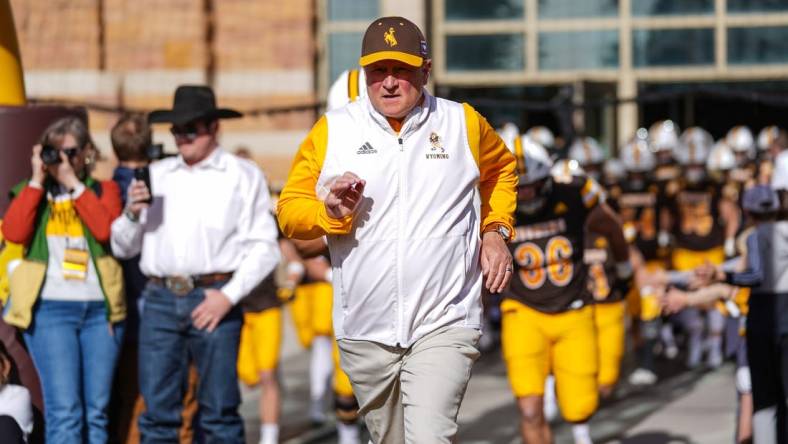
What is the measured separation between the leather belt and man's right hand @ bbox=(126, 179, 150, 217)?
16.2 inches

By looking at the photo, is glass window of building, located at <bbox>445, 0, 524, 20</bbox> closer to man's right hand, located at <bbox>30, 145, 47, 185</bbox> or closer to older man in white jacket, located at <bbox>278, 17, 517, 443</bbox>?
man's right hand, located at <bbox>30, 145, 47, 185</bbox>

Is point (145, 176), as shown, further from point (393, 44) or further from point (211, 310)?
point (393, 44)

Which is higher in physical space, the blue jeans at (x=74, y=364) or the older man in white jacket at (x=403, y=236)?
the older man in white jacket at (x=403, y=236)

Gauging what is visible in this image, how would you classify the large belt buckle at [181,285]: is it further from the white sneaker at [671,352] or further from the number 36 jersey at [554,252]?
the white sneaker at [671,352]

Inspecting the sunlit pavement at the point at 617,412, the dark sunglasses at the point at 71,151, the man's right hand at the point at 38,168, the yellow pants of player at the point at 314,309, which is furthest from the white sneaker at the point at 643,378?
the man's right hand at the point at 38,168

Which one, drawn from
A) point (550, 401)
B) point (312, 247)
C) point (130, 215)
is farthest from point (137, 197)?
point (550, 401)

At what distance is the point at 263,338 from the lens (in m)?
10.6

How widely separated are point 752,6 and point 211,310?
672 inches

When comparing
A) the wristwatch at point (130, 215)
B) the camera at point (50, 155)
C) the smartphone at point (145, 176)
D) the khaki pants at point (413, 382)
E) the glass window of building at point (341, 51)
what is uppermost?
the glass window of building at point (341, 51)

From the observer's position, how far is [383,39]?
19.2ft

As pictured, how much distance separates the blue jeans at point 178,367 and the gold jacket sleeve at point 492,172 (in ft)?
6.50

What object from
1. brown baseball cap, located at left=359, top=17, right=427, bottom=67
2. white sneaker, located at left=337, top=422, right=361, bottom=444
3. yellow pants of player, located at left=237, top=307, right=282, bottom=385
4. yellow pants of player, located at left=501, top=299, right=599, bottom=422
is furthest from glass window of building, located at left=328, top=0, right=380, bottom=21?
brown baseball cap, located at left=359, top=17, right=427, bottom=67

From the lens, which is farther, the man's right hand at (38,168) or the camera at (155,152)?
the camera at (155,152)

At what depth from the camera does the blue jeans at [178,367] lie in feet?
25.0
